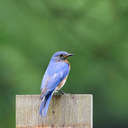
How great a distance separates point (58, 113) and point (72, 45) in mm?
5942

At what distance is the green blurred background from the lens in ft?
30.4

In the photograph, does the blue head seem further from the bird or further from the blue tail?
the blue tail

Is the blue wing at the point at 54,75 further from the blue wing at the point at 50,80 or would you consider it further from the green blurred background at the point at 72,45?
the green blurred background at the point at 72,45

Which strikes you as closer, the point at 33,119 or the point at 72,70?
the point at 33,119

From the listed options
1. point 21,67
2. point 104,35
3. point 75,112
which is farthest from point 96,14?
point 75,112

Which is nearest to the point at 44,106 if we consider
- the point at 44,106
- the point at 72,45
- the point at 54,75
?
the point at 44,106

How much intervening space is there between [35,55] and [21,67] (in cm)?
39

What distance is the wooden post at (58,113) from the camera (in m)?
3.52

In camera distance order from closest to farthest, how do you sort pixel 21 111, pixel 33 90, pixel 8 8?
pixel 21 111 < pixel 33 90 < pixel 8 8

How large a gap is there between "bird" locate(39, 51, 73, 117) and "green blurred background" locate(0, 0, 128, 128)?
11.5 ft

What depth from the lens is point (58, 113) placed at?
353cm

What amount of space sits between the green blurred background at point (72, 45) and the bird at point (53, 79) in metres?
3.51

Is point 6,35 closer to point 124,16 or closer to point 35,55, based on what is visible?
point 35,55

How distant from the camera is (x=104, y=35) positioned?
31.5ft
